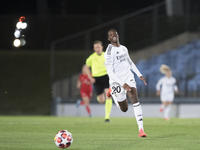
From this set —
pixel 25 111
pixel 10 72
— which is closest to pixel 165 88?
pixel 25 111

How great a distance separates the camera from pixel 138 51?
70.5ft

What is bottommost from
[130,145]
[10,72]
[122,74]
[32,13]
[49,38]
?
[130,145]


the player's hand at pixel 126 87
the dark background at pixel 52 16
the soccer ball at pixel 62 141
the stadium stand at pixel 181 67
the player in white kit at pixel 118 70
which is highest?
the dark background at pixel 52 16

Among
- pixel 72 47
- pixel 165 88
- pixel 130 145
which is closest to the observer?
pixel 130 145

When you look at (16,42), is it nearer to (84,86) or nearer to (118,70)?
(84,86)

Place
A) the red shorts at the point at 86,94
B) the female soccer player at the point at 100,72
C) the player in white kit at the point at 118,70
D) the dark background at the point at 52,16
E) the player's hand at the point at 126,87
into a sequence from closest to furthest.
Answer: the player's hand at the point at 126,87 < the player in white kit at the point at 118,70 < the female soccer player at the point at 100,72 < the red shorts at the point at 86,94 < the dark background at the point at 52,16

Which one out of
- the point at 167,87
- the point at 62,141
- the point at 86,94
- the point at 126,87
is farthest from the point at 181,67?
the point at 62,141

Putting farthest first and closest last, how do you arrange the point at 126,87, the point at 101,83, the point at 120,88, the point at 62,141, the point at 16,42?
the point at 16,42 < the point at 101,83 < the point at 120,88 < the point at 126,87 < the point at 62,141

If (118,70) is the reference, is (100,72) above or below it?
above

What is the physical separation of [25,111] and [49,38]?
15.8 feet

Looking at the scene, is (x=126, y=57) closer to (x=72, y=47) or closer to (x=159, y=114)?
(x=159, y=114)

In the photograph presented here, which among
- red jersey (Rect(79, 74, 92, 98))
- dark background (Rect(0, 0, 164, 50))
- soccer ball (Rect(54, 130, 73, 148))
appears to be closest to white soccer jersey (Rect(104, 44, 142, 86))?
soccer ball (Rect(54, 130, 73, 148))

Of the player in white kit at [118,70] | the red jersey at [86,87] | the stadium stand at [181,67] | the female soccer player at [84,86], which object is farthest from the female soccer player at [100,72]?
the stadium stand at [181,67]

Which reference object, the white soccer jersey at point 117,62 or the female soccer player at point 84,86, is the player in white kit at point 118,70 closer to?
the white soccer jersey at point 117,62
